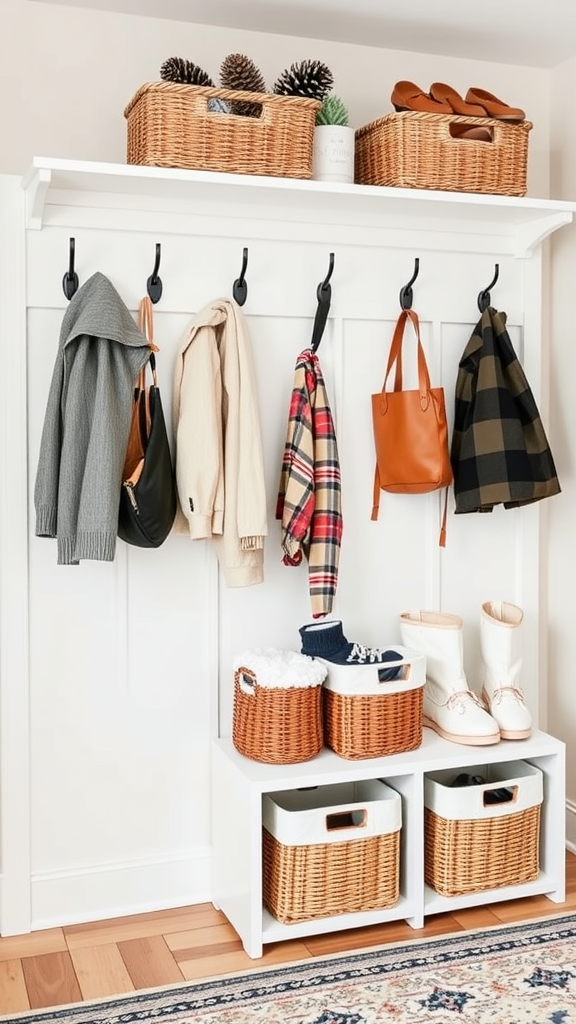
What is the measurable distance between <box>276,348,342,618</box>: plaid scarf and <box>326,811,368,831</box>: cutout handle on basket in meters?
0.51

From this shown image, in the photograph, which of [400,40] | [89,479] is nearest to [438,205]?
[400,40]

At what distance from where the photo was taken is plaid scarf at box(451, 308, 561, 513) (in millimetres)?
2705

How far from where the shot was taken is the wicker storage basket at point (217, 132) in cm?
235

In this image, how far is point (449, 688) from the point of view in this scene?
2.69m

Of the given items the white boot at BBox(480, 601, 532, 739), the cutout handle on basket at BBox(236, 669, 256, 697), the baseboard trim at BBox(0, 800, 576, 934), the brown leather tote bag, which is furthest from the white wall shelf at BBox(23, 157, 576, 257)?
the baseboard trim at BBox(0, 800, 576, 934)

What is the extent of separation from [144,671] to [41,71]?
154 cm

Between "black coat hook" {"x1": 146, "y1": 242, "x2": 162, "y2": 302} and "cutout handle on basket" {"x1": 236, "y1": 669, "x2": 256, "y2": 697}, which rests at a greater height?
"black coat hook" {"x1": 146, "y1": 242, "x2": 162, "y2": 302}

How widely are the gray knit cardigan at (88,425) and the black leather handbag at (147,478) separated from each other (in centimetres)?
5

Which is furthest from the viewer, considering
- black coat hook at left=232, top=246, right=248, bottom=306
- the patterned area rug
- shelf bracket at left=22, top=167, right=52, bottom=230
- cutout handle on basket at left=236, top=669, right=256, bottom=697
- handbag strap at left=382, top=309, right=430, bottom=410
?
handbag strap at left=382, top=309, right=430, bottom=410

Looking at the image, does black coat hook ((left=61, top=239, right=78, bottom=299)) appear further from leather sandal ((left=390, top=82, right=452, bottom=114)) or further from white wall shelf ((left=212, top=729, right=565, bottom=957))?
white wall shelf ((left=212, top=729, right=565, bottom=957))

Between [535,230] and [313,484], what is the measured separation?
3.12ft

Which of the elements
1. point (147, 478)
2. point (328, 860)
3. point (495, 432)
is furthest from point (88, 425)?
point (328, 860)

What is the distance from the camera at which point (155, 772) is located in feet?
8.74

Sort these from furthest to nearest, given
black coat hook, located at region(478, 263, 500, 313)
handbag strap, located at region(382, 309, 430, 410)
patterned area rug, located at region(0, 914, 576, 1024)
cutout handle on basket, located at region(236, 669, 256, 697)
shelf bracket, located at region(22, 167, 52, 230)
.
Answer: black coat hook, located at region(478, 263, 500, 313) < handbag strap, located at region(382, 309, 430, 410) < cutout handle on basket, located at region(236, 669, 256, 697) < shelf bracket, located at region(22, 167, 52, 230) < patterned area rug, located at region(0, 914, 576, 1024)
